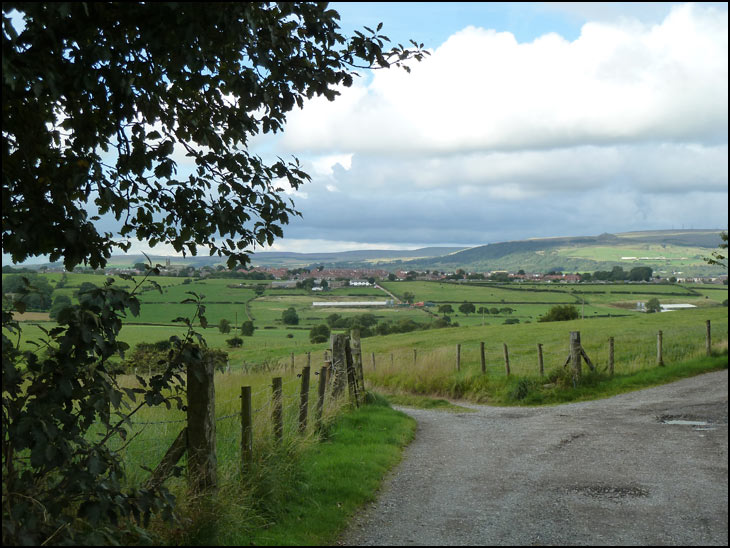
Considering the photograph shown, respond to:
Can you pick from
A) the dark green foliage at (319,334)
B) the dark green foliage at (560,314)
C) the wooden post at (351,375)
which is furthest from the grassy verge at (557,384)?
the dark green foliage at (560,314)

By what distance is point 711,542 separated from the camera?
7383 millimetres

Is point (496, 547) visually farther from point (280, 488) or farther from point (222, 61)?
point (222, 61)

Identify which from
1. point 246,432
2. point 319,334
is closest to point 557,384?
point 246,432

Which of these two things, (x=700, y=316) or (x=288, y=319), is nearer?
(x=700, y=316)

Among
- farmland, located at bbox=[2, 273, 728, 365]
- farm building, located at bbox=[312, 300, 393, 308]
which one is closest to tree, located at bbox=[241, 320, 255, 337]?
farmland, located at bbox=[2, 273, 728, 365]

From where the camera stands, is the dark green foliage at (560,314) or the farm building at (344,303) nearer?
the dark green foliage at (560,314)

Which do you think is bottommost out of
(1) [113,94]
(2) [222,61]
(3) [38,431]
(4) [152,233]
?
(3) [38,431]

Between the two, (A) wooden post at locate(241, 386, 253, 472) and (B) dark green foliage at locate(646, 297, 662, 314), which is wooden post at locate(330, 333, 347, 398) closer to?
(A) wooden post at locate(241, 386, 253, 472)

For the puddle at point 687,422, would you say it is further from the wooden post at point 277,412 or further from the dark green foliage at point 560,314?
the dark green foliage at point 560,314

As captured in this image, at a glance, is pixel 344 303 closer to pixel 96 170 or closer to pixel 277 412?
pixel 277 412

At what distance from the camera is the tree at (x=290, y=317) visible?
211ft

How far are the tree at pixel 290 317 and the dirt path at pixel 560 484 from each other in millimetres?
47435

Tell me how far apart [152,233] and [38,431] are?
7.50 ft

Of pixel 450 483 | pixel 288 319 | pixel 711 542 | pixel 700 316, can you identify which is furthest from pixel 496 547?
pixel 288 319
